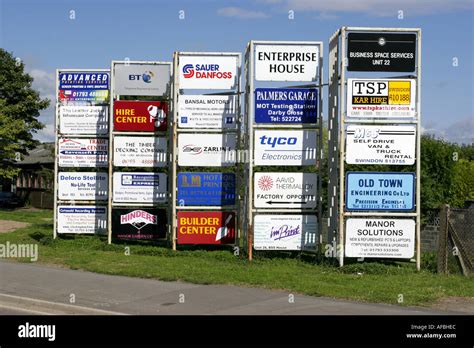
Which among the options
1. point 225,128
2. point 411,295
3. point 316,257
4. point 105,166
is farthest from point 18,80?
point 411,295

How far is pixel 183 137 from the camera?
18.9m

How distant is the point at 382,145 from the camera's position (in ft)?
52.3

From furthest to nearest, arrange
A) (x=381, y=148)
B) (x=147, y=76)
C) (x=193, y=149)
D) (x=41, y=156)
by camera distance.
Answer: (x=41, y=156) → (x=147, y=76) → (x=193, y=149) → (x=381, y=148)

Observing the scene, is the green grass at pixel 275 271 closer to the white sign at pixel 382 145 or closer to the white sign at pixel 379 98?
the white sign at pixel 382 145

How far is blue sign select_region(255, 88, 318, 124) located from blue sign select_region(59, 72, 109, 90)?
6133 mm

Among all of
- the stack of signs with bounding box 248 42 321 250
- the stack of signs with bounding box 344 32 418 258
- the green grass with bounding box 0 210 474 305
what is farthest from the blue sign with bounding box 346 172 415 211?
the stack of signs with bounding box 248 42 321 250

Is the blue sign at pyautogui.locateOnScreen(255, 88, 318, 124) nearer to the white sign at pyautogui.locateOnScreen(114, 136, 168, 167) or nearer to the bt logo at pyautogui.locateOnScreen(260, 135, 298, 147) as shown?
the bt logo at pyautogui.locateOnScreen(260, 135, 298, 147)

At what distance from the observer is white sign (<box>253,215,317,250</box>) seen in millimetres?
17219

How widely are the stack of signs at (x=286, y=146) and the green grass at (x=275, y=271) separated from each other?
2.06ft

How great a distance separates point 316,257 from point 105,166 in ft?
24.9

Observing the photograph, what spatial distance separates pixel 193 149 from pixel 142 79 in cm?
276

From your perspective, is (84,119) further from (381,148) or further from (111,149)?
(381,148)

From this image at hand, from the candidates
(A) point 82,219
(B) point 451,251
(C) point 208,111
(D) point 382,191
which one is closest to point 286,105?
(C) point 208,111

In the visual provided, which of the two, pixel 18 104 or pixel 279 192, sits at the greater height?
pixel 18 104
